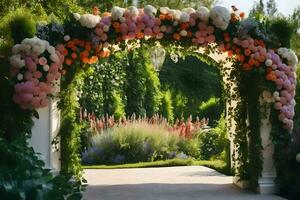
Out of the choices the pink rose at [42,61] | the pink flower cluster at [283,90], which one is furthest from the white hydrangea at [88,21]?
the pink flower cluster at [283,90]

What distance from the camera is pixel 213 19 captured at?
7.87 meters

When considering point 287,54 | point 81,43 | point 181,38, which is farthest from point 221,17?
point 81,43

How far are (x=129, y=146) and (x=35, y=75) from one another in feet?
20.3

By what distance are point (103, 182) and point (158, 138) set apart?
13.1ft

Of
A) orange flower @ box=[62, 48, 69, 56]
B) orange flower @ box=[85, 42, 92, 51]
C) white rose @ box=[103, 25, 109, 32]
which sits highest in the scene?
white rose @ box=[103, 25, 109, 32]

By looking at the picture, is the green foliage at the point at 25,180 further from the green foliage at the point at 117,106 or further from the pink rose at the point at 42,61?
the green foliage at the point at 117,106

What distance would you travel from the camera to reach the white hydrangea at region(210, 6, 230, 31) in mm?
7793

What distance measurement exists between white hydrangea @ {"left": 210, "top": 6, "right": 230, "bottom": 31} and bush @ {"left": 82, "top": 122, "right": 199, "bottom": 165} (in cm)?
569

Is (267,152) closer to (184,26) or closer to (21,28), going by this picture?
(184,26)

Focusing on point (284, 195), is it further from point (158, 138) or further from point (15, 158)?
point (158, 138)

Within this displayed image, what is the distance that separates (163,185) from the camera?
29.2 feet

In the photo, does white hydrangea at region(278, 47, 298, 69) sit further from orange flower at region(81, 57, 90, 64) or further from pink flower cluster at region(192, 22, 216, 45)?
orange flower at region(81, 57, 90, 64)

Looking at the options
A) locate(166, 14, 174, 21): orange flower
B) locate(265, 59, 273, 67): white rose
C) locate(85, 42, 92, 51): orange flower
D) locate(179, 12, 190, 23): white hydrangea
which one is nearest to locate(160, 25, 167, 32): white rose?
locate(166, 14, 174, 21): orange flower

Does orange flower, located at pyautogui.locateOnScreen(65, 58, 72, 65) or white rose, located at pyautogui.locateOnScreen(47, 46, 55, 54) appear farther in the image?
orange flower, located at pyautogui.locateOnScreen(65, 58, 72, 65)
